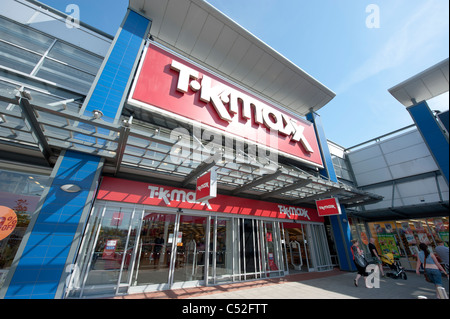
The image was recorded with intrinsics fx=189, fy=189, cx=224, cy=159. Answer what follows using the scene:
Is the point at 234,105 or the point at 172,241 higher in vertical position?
the point at 234,105

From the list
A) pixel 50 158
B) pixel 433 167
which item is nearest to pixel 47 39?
pixel 50 158

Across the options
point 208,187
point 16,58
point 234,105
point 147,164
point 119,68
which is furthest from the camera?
point 234,105

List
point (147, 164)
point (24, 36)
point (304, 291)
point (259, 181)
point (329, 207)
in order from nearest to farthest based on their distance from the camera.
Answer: point (147, 164) → point (304, 291) → point (24, 36) → point (259, 181) → point (329, 207)

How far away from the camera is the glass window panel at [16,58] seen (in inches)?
264

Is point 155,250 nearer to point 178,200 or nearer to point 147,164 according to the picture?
point 178,200

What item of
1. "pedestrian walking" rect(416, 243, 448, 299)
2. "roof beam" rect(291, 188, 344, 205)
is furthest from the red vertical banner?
"pedestrian walking" rect(416, 243, 448, 299)

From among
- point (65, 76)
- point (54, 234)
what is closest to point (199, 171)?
point (54, 234)

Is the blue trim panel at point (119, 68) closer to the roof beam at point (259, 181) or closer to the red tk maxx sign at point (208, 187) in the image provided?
the red tk maxx sign at point (208, 187)

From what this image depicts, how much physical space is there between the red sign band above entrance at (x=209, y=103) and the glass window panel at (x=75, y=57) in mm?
2511

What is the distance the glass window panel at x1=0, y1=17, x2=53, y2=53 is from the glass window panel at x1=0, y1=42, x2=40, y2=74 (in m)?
0.36

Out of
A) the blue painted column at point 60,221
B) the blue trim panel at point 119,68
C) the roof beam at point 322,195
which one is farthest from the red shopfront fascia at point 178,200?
the blue trim panel at point 119,68

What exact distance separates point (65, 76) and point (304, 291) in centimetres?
1260

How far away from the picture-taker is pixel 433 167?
13.2 m

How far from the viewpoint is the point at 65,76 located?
24.7 feet
